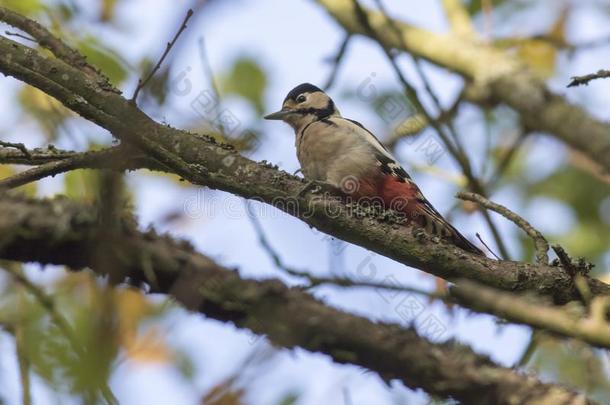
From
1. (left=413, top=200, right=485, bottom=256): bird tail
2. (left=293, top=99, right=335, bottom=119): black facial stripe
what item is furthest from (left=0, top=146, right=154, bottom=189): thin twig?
(left=293, top=99, right=335, bottom=119): black facial stripe

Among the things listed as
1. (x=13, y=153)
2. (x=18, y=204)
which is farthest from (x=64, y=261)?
(x=13, y=153)

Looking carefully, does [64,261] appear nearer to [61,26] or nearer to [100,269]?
[100,269]

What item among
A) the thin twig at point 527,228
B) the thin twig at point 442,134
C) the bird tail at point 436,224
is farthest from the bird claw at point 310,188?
the thin twig at point 442,134

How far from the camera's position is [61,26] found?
5.94 m

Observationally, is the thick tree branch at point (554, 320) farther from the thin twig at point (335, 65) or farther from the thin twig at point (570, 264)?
the thin twig at point (335, 65)

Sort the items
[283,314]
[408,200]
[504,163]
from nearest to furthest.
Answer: [283,314] → [408,200] → [504,163]

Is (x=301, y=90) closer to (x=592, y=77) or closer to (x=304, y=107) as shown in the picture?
(x=304, y=107)

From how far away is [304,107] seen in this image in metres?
7.08

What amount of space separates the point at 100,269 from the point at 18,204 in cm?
39

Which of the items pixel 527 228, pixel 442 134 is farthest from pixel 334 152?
pixel 527 228

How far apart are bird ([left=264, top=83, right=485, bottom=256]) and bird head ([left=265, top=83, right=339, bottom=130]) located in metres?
0.22

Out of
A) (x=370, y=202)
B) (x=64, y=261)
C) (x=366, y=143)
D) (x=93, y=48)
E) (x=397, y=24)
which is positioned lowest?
(x=64, y=261)

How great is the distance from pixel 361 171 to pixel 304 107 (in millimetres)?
→ 1601

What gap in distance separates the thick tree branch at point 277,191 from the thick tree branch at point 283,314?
4.63 ft
